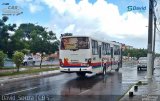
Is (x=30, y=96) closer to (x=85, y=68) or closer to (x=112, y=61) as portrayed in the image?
(x=85, y=68)

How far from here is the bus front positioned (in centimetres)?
2893

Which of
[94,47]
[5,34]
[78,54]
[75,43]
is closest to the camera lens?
[78,54]

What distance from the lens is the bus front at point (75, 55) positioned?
2893cm

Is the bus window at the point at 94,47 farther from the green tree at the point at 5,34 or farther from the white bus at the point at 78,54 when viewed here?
the green tree at the point at 5,34

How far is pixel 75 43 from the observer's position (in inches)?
1153

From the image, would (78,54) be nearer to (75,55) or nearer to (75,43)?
(75,55)

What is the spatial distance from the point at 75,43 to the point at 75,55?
2.99ft

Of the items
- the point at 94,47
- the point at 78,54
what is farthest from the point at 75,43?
the point at 94,47

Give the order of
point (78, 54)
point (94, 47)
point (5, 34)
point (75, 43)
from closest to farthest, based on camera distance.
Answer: point (78, 54) < point (75, 43) < point (94, 47) < point (5, 34)

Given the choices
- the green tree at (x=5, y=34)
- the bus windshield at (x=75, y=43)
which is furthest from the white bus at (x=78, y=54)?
the green tree at (x=5, y=34)

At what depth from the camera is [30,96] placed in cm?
1788

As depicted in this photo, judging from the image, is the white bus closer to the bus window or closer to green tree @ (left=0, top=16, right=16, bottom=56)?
the bus window

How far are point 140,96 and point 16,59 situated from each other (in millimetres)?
20509

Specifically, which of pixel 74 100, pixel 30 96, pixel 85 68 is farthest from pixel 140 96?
pixel 85 68
